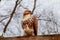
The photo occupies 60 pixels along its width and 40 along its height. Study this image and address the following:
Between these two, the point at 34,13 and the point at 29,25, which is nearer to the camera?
the point at 29,25

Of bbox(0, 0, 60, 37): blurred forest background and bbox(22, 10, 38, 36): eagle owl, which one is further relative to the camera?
bbox(0, 0, 60, 37): blurred forest background

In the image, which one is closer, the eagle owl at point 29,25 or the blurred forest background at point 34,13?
the eagle owl at point 29,25

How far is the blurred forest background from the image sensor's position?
165cm

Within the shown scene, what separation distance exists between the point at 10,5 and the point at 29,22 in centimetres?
37

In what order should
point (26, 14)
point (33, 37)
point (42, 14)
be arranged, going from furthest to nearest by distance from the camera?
point (42, 14), point (26, 14), point (33, 37)

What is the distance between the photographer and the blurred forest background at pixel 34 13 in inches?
65.1

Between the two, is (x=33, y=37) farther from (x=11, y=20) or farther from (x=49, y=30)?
(x=11, y=20)

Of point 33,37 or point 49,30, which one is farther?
point 49,30

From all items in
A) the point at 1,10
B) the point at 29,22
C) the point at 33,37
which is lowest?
the point at 33,37

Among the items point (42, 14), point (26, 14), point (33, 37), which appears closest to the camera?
point (33, 37)

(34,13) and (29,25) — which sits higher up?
(34,13)

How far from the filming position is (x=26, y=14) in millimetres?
1584

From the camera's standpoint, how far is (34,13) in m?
1.72

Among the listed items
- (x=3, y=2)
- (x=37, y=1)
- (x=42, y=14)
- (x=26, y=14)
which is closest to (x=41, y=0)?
(x=37, y=1)
